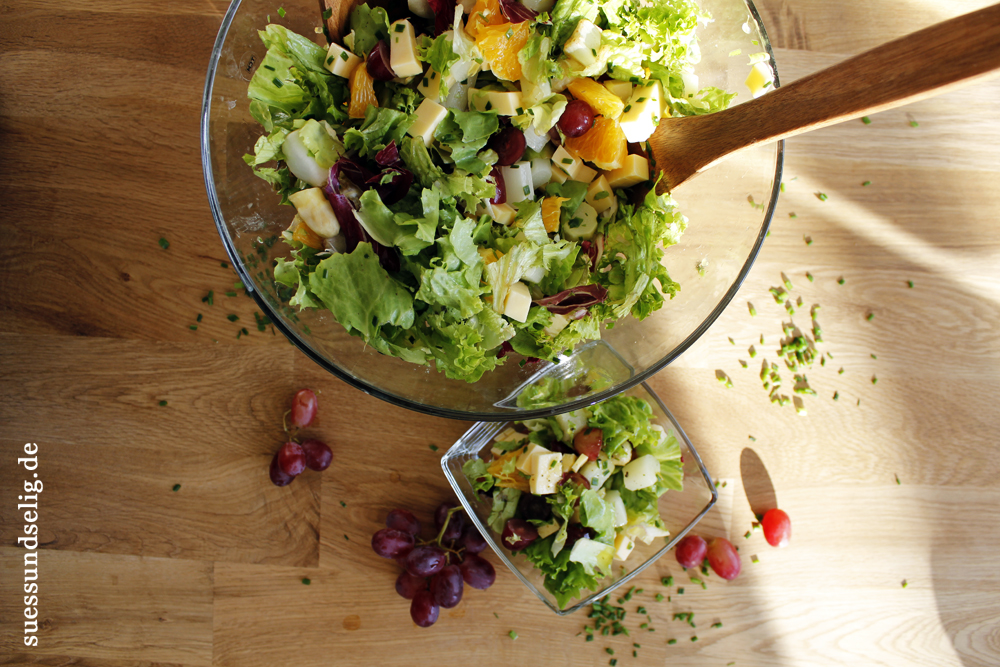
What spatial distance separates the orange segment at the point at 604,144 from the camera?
1.19 m

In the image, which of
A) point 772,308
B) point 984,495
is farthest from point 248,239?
point 984,495

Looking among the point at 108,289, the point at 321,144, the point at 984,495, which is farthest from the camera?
the point at 984,495

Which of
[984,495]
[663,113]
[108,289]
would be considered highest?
[663,113]

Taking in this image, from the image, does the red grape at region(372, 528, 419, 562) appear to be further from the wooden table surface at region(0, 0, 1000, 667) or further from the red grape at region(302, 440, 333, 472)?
the red grape at region(302, 440, 333, 472)

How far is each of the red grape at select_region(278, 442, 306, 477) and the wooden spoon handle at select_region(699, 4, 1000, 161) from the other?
1.22 m

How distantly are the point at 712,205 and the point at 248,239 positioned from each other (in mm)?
957

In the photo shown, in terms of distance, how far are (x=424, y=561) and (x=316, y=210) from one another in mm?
963

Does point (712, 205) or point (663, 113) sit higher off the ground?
point (663, 113)

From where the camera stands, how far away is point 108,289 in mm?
1679

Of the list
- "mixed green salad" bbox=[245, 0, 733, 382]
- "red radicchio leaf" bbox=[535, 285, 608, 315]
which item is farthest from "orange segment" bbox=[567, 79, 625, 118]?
"red radicchio leaf" bbox=[535, 285, 608, 315]

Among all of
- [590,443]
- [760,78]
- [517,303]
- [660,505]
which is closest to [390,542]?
[590,443]

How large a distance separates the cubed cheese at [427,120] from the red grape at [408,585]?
1.15 metres

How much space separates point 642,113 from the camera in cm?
117

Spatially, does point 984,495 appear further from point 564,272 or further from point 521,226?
point 521,226
